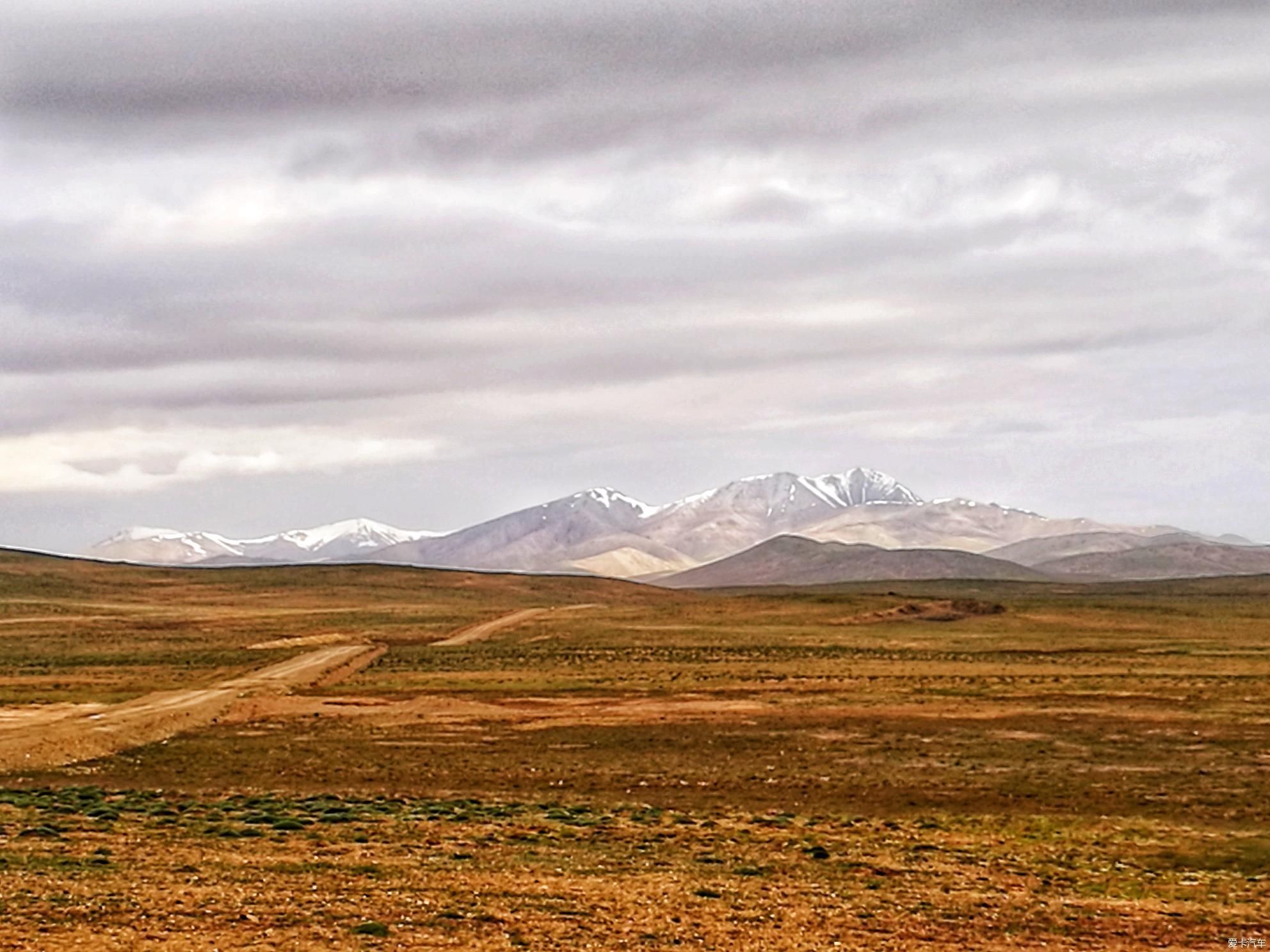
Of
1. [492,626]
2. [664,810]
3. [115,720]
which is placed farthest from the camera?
[492,626]

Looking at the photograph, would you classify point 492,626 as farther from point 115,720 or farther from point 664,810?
point 664,810

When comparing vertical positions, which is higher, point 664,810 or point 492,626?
point 664,810

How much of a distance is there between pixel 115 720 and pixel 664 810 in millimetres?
28637

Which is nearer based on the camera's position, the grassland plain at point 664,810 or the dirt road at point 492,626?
the grassland plain at point 664,810

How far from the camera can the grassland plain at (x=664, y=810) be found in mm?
20859

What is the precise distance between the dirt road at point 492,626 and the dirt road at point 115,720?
30351 millimetres

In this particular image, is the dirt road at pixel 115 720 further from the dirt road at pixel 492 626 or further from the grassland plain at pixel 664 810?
the dirt road at pixel 492 626

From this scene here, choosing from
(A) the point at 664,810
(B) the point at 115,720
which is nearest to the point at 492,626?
(B) the point at 115,720

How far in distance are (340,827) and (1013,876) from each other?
1450 cm

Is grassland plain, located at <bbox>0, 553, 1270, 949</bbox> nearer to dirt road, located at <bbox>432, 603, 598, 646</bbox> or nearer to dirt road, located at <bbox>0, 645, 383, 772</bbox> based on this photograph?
dirt road, located at <bbox>0, 645, 383, 772</bbox>

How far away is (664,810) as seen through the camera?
3312 cm

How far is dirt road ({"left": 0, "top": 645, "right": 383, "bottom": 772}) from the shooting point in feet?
147

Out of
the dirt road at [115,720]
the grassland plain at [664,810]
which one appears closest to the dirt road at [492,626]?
the grassland plain at [664,810]

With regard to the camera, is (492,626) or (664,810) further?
(492,626)
